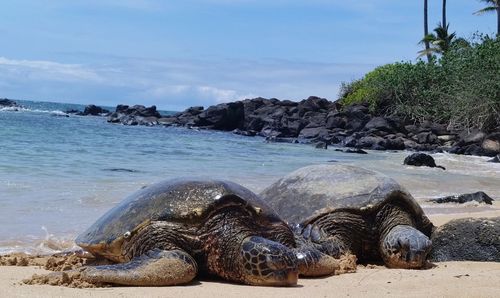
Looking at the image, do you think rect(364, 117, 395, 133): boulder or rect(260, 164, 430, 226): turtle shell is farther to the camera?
rect(364, 117, 395, 133): boulder

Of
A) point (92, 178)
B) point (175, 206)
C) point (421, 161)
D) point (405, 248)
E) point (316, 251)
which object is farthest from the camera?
point (421, 161)

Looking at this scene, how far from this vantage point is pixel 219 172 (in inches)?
546

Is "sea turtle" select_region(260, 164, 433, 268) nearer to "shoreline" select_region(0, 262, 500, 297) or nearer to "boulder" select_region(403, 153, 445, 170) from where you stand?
"shoreline" select_region(0, 262, 500, 297)

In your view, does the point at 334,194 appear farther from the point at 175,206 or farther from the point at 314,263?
the point at 175,206

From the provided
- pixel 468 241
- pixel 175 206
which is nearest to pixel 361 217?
pixel 468 241

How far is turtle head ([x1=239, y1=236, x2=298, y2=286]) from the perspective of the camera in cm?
393

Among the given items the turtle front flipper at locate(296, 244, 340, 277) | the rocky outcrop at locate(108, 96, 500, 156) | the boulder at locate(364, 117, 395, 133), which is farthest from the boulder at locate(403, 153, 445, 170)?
the boulder at locate(364, 117, 395, 133)

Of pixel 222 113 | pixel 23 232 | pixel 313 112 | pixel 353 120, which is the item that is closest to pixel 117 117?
pixel 222 113

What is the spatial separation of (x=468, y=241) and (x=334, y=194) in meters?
1.12

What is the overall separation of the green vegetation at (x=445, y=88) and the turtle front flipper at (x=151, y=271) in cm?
2679

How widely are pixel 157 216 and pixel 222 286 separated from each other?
2.02 ft

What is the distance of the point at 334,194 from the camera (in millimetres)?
5566

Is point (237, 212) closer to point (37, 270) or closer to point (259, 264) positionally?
point (259, 264)

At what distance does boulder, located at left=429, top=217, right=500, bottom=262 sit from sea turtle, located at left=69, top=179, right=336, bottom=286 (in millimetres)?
1267
